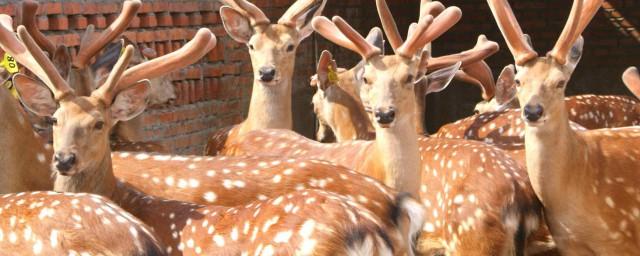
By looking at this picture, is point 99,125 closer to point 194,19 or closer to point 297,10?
point 297,10

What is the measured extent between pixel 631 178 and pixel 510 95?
89.1 inches

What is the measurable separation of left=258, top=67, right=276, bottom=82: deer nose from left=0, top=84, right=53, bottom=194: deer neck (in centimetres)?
187

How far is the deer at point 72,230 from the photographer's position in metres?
4.21

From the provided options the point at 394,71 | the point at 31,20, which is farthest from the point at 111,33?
the point at 394,71

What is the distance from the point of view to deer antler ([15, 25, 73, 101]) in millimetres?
5090

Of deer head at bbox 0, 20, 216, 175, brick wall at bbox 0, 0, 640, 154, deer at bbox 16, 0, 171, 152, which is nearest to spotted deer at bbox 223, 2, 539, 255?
deer head at bbox 0, 20, 216, 175

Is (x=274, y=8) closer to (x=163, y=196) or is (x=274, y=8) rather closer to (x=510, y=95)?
(x=510, y=95)

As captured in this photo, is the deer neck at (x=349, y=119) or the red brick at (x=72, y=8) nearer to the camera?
A: the red brick at (x=72, y=8)

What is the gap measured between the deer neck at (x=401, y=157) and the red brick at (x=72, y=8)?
2.32 m

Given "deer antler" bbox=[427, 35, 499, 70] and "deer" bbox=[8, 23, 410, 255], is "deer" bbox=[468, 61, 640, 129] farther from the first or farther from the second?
"deer" bbox=[8, 23, 410, 255]

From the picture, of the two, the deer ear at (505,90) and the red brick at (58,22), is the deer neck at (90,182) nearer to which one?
the red brick at (58,22)

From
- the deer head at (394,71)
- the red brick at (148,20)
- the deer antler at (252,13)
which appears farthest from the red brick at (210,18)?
the deer head at (394,71)

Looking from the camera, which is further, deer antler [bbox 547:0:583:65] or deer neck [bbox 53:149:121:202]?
deer antler [bbox 547:0:583:65]

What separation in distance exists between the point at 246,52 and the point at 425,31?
12.2 ft
